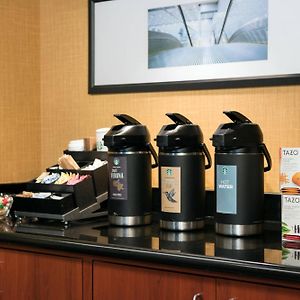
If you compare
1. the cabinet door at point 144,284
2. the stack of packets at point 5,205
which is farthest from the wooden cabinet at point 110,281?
the stack of packets at point 5,205

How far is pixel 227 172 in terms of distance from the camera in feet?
6.07

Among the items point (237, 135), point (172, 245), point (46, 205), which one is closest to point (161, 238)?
point (172, 245)

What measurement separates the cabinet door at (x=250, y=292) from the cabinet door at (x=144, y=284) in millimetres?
30

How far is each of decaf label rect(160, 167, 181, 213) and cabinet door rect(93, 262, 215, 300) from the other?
33 cm

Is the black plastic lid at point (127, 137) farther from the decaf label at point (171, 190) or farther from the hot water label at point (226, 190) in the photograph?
the hot water label at point (226, 190)

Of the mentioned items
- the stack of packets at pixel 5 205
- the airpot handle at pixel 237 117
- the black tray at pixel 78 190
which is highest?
the airpot handle at pixel 237 117

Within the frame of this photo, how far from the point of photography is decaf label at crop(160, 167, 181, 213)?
6.38 feet

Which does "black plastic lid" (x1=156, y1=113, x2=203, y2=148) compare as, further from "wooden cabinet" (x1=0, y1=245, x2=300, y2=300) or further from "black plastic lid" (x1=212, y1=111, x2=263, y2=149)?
"wooden cabinet" (x1=0, y1=245, x2=300, y2=300)

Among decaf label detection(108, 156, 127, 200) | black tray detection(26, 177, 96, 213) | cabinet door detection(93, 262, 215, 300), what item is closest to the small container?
black tray detection(26, 177, 96, 213)

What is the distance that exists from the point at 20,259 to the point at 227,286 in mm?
721

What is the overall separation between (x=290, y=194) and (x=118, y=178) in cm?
60

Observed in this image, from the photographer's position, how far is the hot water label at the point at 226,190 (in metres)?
1.83

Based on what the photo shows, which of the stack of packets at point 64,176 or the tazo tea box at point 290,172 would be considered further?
the stack of packets at point 64,176

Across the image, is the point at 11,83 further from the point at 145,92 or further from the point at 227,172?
the point at 227,172
